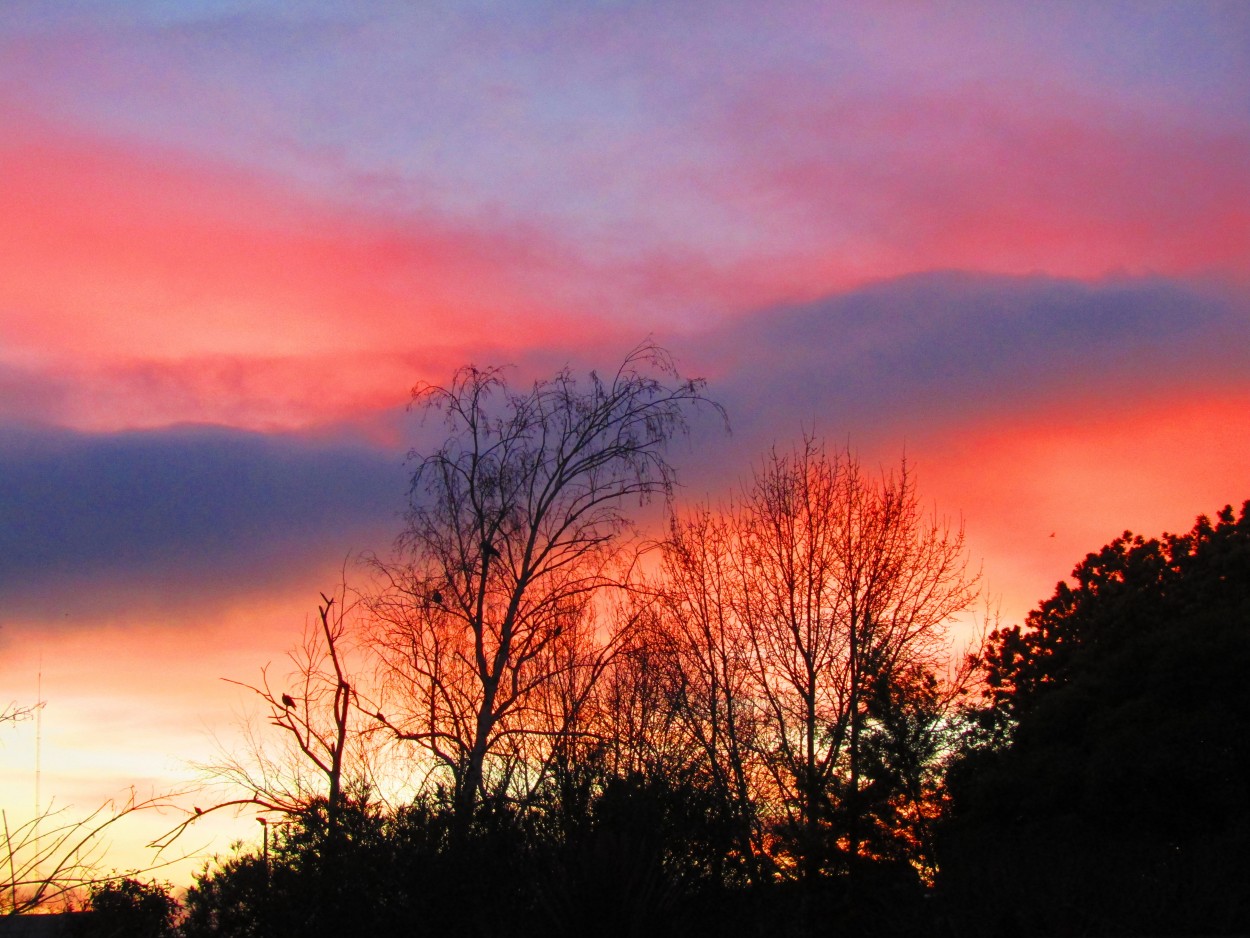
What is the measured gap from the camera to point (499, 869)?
1589 cm

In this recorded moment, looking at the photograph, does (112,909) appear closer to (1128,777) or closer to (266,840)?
(266,840)

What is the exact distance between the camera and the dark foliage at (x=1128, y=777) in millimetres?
17734

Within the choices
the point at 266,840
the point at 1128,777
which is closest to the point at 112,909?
the point at 266,840

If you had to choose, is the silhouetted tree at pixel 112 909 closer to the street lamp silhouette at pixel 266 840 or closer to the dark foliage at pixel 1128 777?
the street lamp silhouette at pixel 266 840

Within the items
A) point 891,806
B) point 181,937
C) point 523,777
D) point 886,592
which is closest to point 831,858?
point 891,806

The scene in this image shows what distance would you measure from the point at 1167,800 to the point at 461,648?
1320 centimetres

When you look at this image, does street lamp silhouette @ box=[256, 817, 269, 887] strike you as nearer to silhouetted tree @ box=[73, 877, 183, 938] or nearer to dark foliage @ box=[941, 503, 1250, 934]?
silhouetted tree @ box=[73, 877, 183, 938]

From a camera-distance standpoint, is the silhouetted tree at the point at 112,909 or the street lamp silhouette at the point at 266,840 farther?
the street lamp silhouette at the point at 266,840

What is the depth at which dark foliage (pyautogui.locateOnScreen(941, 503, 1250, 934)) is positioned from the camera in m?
17.7

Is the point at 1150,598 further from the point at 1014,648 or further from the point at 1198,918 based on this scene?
the point at 1198,918

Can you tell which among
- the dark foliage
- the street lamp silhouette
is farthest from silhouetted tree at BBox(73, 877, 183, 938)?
the dark foliage

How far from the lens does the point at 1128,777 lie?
22.1 meters

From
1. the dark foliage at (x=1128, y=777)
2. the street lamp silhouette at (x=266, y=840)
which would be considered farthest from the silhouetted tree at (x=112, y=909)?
the dark foliage at (x=1128, y=777)

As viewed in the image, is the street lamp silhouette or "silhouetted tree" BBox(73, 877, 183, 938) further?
the street lamp silhouette
